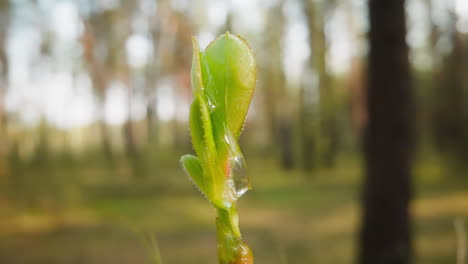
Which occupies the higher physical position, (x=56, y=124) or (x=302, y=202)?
(x=56, y=124)

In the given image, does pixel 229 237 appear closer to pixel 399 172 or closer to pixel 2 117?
pixel 399 172

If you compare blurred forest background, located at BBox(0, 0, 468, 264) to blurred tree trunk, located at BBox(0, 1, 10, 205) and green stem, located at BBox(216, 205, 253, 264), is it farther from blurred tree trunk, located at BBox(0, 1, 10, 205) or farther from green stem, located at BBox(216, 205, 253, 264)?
green stem, located at BBox(216, 205, 253, 264)

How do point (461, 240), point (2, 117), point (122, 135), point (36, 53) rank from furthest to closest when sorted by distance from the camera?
1. point (122, 135)
2. point (36, 53)
3. point (2, 117)
4. point (461, 240)

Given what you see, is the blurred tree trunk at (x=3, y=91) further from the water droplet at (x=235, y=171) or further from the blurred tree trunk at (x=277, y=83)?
the water droplet at (x=235, y=171)

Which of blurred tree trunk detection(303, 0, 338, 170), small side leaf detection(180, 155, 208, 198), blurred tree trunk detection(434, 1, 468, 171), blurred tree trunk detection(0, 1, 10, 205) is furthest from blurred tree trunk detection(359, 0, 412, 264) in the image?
blurred tree trunk detection(434, 1, 468, 171)

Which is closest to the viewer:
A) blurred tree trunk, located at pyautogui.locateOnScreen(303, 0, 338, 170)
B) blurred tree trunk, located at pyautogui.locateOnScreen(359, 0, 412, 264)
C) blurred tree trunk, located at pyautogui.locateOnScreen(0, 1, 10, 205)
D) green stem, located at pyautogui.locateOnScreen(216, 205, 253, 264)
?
green stem, located at pyautogui.locateOnScreen(216, 205, 253, 264)

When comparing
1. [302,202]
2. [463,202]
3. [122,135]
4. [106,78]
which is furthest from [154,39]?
[463,202]

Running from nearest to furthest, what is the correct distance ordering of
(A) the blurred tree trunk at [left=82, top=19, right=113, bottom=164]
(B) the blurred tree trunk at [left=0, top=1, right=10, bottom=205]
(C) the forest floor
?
1. (C) the forest floor
2. (B) the blurred tree trunk at [left=0, top=1, right=10, bottom=205]
3. (A) the blurred tree trunk at [left=82, top=19, right=113, bottom=164]
